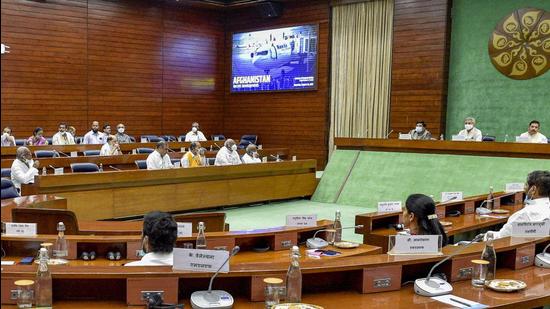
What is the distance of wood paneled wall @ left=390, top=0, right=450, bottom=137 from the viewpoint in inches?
436

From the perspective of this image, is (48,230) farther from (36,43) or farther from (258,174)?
(36,43)

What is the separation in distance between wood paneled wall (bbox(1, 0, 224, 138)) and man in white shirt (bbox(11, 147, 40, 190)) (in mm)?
4420

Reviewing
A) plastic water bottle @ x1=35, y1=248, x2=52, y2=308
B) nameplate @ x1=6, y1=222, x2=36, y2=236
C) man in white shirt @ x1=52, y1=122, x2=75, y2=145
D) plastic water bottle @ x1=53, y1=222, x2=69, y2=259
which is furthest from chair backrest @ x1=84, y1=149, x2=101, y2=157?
plastic water bottle @ x1=35, y1=248, x2=52, y2=308

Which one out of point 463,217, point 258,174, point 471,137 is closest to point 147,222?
point 463,217

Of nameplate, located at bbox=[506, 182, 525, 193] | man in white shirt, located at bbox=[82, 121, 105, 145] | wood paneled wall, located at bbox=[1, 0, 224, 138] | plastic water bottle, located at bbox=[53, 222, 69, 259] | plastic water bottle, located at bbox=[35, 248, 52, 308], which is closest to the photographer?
plastic water bottle, located at bbox=[35, 248, 52, 308]

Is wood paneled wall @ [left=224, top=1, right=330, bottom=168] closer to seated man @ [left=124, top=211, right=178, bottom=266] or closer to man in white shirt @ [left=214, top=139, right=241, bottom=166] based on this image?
man in white shirt @ [left=214, top=139, right=241, bottom=166]

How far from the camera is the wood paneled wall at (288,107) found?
508 inches

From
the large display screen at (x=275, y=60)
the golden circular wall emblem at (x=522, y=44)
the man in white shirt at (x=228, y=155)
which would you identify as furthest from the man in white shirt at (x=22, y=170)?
the golden circular wall emblem at (x=522, y=44)

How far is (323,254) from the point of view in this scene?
3.53 m

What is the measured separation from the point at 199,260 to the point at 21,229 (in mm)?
1832

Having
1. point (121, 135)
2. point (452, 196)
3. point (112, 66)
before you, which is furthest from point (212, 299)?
point (112, 66)

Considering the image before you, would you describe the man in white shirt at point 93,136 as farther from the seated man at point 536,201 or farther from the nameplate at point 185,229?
the seated man at point 536,201

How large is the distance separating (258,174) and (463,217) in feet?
14.3

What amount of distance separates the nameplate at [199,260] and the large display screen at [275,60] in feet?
36.5
